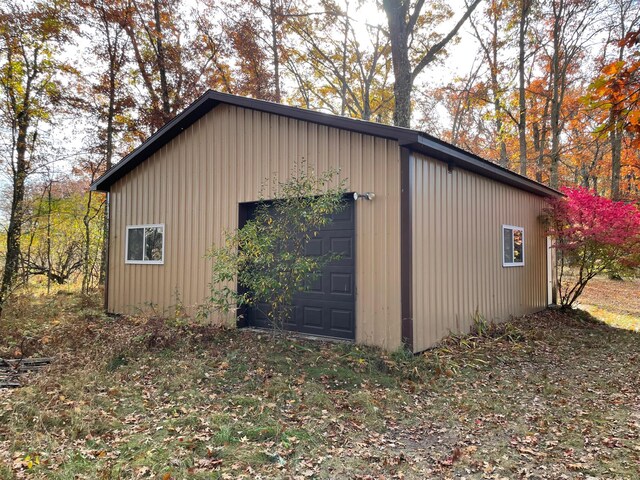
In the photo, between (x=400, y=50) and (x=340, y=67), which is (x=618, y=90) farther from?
(x=340, y=67)

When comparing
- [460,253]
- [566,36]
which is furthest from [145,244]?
[566,36]

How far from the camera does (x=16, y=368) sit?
5.25 m

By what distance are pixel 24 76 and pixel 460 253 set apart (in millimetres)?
12940

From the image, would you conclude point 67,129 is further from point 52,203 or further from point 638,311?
point 638,311

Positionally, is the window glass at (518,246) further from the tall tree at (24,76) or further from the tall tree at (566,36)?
the tall tree at (24,76)

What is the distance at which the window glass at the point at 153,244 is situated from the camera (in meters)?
8.76

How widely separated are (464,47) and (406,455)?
1889 cm

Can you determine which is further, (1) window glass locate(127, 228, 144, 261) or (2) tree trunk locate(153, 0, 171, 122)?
(2) tree trunk locate(153, 0, 171, 122)

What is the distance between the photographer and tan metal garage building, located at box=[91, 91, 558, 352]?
5.95 meters

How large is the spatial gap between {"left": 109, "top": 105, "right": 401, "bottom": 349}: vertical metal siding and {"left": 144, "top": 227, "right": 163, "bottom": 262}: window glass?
0.69ft

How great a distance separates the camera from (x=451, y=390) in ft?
15.6

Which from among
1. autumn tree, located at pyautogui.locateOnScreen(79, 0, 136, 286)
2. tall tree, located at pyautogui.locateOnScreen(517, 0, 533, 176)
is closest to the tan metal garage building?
autumn tree, located at pyautogui.locateOnScreen(79, 0, 136, 286)

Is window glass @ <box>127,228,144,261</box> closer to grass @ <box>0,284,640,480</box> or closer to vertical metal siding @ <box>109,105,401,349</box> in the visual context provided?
vertical metal siding @ <box>109,105,401,349</box>

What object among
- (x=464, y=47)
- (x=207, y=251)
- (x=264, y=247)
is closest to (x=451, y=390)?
(x=264, y=247)
